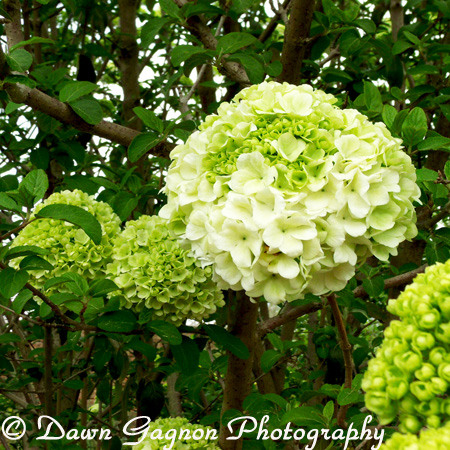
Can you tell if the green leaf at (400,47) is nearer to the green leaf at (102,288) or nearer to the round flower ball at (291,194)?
the round flower ball at (291,194)

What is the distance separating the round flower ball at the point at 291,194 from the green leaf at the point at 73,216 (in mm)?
269

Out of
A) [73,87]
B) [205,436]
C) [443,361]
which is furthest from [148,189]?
[443,361]

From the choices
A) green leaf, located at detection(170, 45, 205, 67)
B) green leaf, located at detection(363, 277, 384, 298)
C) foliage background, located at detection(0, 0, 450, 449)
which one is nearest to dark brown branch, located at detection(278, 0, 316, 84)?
foliage background, located at detection(0, 0, 450, 449)

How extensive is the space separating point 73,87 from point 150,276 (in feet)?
1.97

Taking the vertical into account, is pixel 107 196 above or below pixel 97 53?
below

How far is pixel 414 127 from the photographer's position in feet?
4.72

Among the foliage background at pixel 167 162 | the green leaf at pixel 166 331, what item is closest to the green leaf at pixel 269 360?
the foliage background at pixel 167 162

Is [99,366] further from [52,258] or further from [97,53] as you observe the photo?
[97,53]

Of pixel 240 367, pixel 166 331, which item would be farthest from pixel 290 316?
pixel 166 331

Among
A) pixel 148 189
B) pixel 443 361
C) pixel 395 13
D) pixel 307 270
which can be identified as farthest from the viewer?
pixel 395 13

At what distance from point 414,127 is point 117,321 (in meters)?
0.85

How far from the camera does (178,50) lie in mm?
1699

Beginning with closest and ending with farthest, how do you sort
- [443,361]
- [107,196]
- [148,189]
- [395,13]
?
[443,361] → [148,189] → [107,196] → [395,13]

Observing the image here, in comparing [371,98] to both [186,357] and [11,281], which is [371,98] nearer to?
[186,357]
